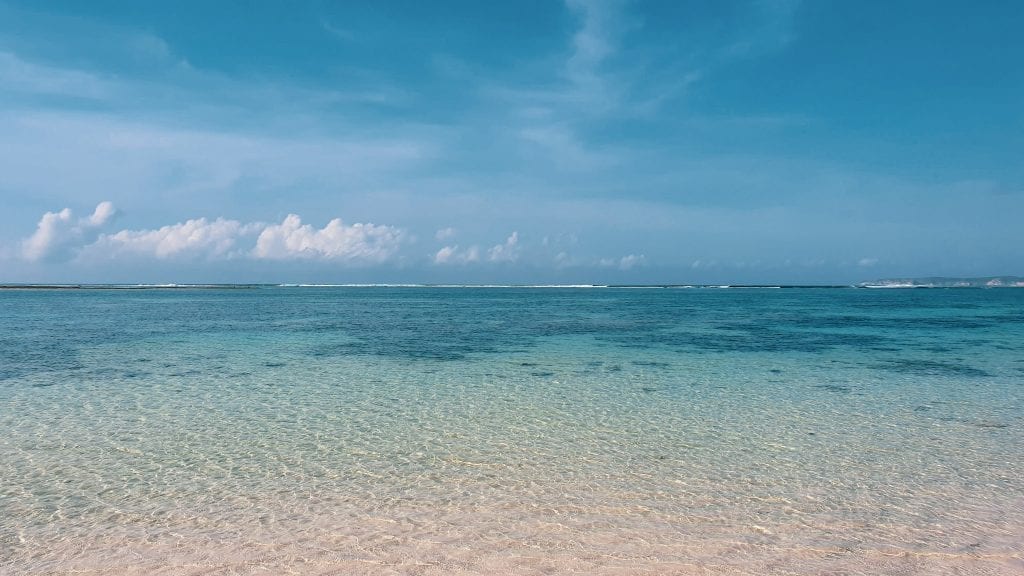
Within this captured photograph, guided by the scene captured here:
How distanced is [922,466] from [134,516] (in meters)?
11.0

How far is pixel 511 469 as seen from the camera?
8.91 metres

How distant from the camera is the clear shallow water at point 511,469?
6180 millimetres

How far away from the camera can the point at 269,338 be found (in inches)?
1178

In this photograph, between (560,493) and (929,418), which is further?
(929,418)

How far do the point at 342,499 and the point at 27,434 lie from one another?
7.21 meters

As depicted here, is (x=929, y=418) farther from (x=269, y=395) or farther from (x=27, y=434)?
(x=27, y=434)

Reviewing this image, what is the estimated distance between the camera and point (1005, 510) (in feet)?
23.7

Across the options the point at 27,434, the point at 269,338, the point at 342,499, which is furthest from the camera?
the point at 269,338

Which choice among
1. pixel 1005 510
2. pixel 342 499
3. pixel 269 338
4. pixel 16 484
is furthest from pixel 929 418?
pixel 269 338

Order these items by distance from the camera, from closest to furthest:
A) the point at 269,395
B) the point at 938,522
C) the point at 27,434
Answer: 1. the point at 938,522
2. the point at 27,434
3. the point at 269,395

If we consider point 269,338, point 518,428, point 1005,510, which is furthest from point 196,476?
point 269,338

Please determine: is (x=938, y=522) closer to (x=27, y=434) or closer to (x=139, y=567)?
(x=139, y=567)

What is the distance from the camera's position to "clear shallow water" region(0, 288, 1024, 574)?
6.18 meters

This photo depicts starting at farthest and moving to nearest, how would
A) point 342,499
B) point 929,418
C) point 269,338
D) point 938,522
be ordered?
point 269,338
point 929,418
point 342,499
point 938,522
